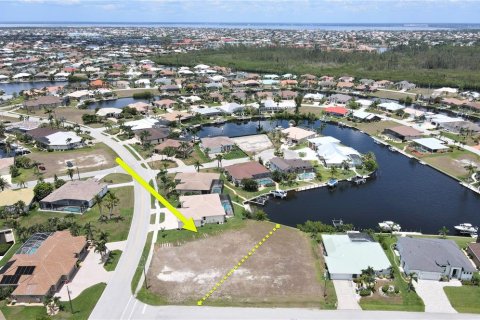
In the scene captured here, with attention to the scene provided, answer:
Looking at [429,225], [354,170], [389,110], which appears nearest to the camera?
[429,225]

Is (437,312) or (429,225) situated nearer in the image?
(437,312)

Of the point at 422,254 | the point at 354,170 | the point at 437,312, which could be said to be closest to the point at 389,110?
the point at 354,170

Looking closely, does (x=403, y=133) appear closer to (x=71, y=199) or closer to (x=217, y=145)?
(x=217, y=145)

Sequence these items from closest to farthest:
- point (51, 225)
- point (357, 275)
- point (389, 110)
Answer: point (357, 275) → point (51, 225) → point (389, 110)

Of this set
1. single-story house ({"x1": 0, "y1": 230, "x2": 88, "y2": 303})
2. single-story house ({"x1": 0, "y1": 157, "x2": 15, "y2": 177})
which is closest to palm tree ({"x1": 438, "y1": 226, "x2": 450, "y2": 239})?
single-story house ({"x1": 0, "y1": 230, "x2": 88, "y2": 303})

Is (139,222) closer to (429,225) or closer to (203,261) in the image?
(203,261)

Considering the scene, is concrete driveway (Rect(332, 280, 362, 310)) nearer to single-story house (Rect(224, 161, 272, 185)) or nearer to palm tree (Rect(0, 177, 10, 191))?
single-story house (Rect(224, 161, 272, 185))

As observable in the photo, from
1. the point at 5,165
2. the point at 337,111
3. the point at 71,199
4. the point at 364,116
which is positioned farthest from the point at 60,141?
the point at 364,116
